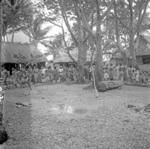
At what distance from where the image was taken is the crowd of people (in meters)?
16.4

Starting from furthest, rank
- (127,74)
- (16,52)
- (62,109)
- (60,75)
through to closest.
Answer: (16,52), (60,75), (127,74), (62,109)

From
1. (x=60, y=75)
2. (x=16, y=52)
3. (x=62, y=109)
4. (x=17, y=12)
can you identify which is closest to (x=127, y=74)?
(x=60, y=75)

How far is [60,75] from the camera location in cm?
2102

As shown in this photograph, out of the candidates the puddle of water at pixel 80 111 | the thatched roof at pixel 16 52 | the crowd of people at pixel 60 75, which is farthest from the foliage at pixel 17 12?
the puddle of water at pixel 80 111

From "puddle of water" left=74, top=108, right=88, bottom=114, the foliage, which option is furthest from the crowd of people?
"puddle of water" left=74, top=108, right=88, bottom=114

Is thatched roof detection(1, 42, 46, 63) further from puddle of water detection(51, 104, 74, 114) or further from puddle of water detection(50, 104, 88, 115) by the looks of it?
puddle of water detection(50, 104, 88, 115)

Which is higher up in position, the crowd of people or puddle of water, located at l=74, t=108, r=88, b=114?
the crowd of people

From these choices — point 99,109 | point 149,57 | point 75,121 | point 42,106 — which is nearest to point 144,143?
point 75,121

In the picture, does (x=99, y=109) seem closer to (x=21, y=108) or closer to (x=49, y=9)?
(x=21, y=108)

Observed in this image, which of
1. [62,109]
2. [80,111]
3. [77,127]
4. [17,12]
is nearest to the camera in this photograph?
[77,127]

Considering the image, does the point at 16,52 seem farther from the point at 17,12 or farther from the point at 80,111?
the point at 80,111

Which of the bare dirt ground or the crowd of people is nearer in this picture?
the bare dirt ground

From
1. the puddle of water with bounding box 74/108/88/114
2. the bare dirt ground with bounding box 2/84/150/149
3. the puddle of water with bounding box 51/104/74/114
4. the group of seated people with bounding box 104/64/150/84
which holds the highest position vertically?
the group of seated people with bounding box 104/64/150/84

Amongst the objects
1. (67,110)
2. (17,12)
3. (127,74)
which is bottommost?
(67,110)
